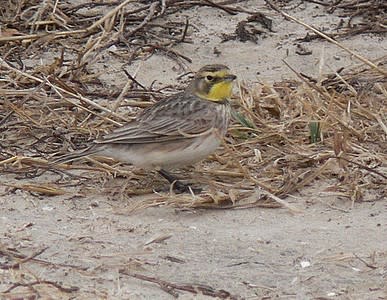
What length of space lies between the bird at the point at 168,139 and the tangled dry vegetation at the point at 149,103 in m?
0.15

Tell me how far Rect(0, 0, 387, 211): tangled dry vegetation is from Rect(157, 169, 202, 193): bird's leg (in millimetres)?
84

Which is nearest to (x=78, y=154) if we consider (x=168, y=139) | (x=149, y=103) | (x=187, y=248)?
(x=168, y=139)

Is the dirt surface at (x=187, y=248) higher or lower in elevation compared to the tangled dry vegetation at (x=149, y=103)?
higher

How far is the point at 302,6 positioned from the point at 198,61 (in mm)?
1239

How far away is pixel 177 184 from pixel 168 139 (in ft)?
0.83

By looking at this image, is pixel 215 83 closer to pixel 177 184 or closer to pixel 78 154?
pixel 177 184

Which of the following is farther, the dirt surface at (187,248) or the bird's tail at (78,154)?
the bird's tail at (78,154)

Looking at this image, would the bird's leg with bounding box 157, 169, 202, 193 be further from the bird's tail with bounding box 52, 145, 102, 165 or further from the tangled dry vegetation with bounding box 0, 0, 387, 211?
the bird's tail with bounding box 52, 145, 102, 165

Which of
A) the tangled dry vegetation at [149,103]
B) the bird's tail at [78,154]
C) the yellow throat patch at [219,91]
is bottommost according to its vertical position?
the tangled dry vegetation at [149,103]

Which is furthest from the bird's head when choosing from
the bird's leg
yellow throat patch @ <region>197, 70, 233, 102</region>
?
the bird's leg

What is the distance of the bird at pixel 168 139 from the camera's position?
6.19 meters

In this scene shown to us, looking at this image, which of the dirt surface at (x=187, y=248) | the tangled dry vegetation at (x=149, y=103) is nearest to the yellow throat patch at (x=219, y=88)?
the tangled dry vegetation at (x=149, y=103)

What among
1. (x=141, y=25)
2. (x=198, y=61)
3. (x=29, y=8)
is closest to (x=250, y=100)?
(x=198, y=61)

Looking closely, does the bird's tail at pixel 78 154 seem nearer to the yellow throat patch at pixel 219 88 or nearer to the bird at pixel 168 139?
the bird at pixel 168 139
